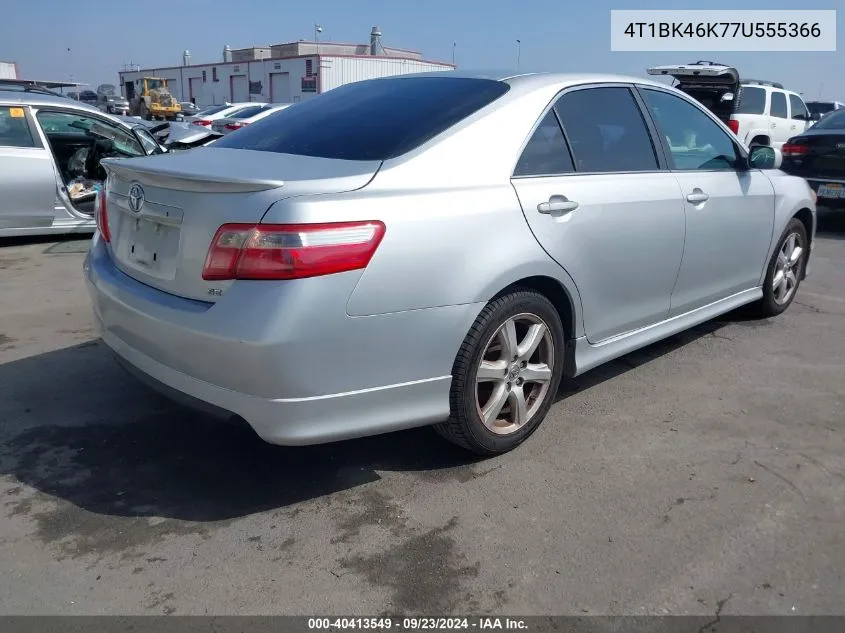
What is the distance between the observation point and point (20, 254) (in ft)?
22.6

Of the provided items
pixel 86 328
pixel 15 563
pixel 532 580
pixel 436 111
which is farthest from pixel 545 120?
pixel 86 328

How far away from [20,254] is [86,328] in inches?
109

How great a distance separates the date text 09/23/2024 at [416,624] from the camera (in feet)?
7.07

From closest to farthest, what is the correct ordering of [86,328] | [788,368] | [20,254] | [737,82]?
[788,368] < [86,328] < [20,254] < [737,82]

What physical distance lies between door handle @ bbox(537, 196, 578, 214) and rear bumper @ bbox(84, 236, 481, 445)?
572mm

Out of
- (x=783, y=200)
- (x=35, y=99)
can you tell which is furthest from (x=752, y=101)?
(x=35, y=99)

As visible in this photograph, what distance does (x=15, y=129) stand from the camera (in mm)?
6887

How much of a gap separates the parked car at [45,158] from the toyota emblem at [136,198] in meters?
4.67

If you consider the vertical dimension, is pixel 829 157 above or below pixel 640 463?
above

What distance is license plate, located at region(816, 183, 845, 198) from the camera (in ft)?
29.1

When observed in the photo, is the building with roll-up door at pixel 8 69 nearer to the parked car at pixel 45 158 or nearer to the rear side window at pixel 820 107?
the parked car at pixel 45 158

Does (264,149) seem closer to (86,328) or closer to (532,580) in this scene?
A: (532,580)

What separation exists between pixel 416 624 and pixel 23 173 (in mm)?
6290

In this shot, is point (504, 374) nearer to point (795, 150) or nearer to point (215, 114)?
point (795, 150)
